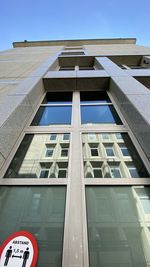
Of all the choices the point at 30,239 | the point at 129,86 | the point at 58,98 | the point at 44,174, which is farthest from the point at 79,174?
the point at 58,98

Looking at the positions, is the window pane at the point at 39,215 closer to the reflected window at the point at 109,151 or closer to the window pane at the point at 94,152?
the window pane at the point at 94,152

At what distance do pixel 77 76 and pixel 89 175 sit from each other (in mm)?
3909

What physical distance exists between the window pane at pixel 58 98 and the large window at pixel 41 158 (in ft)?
6.41

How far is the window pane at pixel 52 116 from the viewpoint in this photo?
406 cm

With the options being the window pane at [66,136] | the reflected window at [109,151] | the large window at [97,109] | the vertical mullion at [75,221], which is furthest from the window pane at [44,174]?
the large window at [97,109]

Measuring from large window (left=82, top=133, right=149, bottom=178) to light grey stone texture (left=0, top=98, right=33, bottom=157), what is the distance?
1555 mm

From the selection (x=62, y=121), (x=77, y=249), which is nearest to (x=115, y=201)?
(x=77, y=249)

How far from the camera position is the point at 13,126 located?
3.13m

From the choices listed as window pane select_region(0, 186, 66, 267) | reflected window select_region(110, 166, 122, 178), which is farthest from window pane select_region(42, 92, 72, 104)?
window pane select_region(0, 186, 66, 267)

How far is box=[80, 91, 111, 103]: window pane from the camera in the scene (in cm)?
512

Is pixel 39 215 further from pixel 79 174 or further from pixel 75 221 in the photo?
pixel 79 174

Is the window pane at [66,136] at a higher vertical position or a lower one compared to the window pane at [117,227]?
higher

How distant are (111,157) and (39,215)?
1731mm

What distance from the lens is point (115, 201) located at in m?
2.22
